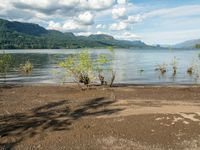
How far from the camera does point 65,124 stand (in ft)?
45.0

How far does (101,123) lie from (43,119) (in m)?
2.77

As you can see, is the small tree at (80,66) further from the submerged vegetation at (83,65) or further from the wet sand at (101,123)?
→ the wet sand at (101,123)

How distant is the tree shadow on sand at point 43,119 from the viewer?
12.3 metres

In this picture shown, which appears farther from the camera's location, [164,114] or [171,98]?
[171,98]

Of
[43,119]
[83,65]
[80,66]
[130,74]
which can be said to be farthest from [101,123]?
[130,74]

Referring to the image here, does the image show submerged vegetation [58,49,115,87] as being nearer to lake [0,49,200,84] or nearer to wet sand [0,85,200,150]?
lake [0,49,200,84]

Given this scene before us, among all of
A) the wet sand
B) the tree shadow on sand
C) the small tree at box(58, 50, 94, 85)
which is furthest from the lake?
the tree shadow on sand

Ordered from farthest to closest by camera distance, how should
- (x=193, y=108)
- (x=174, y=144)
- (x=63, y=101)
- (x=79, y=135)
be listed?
1. (x=63, y=101)
2. (x=193, y=108)
3. (x=79, y=135)
4. (x=174, y=144)

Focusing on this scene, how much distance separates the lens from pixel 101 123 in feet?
45.1

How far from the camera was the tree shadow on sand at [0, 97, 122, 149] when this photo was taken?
12305 mm

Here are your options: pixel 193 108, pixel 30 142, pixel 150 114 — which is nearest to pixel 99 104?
pixel 150 114

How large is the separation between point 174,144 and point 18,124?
666 cm

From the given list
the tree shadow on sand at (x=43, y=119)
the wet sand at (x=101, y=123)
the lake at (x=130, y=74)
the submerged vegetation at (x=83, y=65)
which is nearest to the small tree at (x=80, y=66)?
the submerged vegetation at (x=83, y=65)

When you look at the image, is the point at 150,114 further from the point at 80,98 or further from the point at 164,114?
the point at 80,98
